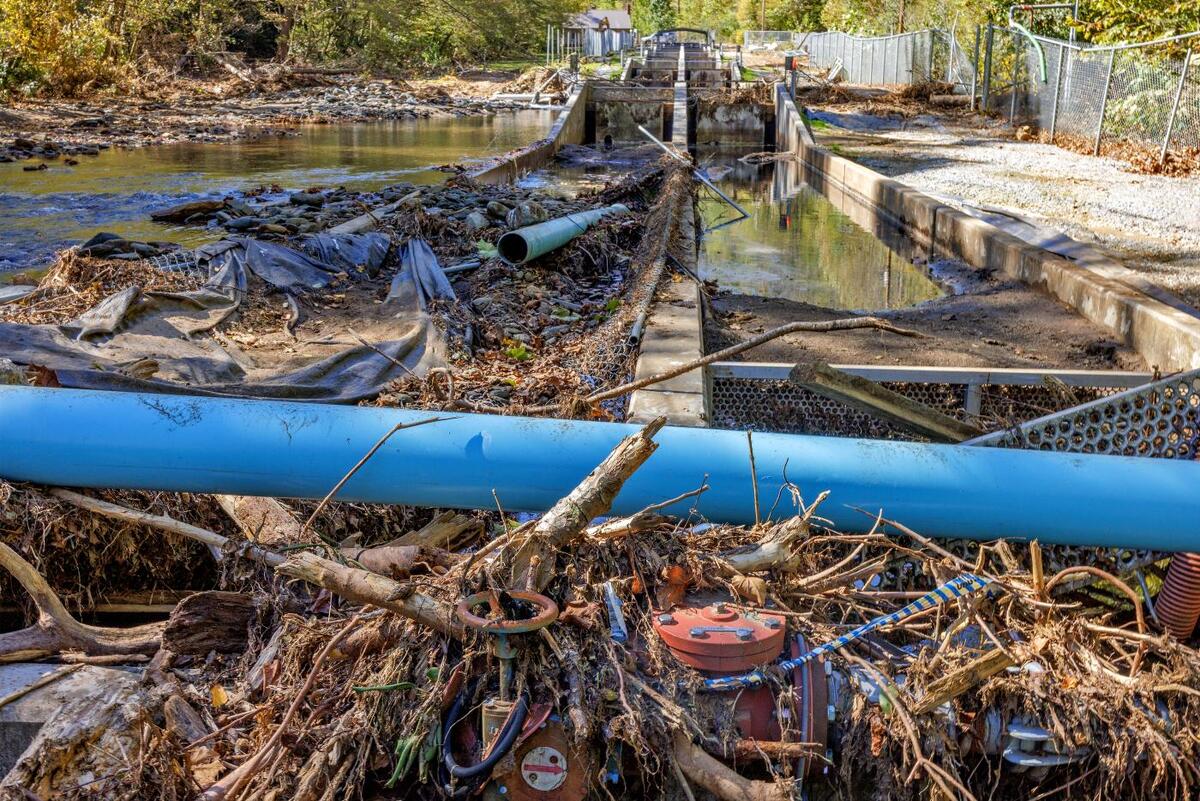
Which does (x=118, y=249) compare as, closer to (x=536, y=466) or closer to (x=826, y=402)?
(x=826, y=402)

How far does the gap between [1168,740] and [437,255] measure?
7802 millimetres

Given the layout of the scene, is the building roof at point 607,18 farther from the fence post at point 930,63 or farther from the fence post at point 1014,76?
the fence post at point 1014,76

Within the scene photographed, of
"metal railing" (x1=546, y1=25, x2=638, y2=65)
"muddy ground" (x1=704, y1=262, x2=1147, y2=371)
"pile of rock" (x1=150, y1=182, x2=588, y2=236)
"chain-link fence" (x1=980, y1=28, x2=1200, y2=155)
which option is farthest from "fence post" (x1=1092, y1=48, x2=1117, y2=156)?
"metal railing" (x1=546, y1=25, x2=638, y2=65)

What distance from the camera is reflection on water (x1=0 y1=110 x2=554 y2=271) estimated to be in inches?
482

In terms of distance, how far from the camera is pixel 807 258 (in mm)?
12836

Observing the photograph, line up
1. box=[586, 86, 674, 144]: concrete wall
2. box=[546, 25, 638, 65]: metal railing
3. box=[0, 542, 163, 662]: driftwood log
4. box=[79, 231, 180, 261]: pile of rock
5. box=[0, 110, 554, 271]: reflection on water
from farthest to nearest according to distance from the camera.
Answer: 1. box=[546, 25, 638, 65]: metal railing
2. box=[586, 86, 674, 144]: concrete wall
3. box=[0, 110, 554, 271]: reflection on water
4. box=[79, 231, 180, 261]: pile of rock
5. box=[0, 542, 163, 662]: driftwood log

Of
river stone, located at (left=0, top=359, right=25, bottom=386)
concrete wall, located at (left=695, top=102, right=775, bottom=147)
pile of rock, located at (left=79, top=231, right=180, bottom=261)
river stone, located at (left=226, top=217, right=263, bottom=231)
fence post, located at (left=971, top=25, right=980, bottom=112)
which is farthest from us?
concrete wall, located at (left=695, top=102, right=775, bottom=147)

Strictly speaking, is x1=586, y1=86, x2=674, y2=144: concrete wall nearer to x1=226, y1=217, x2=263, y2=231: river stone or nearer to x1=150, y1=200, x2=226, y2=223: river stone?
x1=150, y1=200, x2=226, y2=223: river stone

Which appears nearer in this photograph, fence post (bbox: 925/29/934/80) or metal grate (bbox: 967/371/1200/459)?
metal grate (bbox: 967/371/1200/459)

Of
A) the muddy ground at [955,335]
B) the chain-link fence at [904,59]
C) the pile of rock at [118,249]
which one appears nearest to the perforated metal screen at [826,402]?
the muddy ground at [955,335]

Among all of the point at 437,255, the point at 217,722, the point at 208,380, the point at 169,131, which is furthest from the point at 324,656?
the point at 169,131

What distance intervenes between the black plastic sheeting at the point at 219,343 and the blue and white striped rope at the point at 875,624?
305 centimetres

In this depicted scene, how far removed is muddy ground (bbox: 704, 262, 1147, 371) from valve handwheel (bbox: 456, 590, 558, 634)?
13.4ft

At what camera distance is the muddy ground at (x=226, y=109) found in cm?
2144
